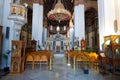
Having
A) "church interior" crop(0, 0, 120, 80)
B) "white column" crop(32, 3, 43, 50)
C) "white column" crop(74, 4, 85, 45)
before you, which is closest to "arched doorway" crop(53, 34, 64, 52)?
"white column" crop(32, 3, 43, 50)

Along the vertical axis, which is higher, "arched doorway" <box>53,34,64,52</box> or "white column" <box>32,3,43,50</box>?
"white column" <box>32,3,43,50</box>

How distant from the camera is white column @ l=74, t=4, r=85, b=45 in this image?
625 inches

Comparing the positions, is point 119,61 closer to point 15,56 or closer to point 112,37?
point 112,37

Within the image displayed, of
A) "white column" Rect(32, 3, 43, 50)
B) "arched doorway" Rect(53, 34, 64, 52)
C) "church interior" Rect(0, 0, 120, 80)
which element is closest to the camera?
"church interior" Rect(0, 0, 120, 80)

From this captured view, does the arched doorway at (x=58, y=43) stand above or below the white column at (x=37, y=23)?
below

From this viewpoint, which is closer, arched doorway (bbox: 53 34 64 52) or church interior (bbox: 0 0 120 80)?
church interior (bbox: 0 0 120 80)

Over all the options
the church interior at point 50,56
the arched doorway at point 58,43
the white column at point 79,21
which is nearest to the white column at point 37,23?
the church interior at point 50,56

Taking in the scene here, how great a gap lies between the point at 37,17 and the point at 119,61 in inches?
460

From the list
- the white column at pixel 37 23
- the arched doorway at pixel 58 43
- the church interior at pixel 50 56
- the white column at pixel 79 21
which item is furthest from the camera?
the arched doorway at pixel 58 43

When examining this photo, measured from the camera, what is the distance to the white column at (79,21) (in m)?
15.9

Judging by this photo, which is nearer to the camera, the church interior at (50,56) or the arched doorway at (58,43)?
the church interior at (50,56)

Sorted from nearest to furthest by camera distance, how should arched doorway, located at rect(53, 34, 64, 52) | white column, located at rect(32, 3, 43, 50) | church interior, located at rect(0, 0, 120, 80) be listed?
church interior, located at rect(0, 0, 120, 80) < white column, located at rect(32, 3, 43, 50) < arched doorway, located at rect(53, 34, 64, 52)

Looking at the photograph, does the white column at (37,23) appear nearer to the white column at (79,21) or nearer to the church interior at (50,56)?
the church interior at (50,56)

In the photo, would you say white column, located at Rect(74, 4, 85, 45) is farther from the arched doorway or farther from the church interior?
the arched doorway
